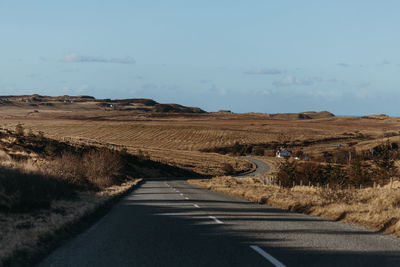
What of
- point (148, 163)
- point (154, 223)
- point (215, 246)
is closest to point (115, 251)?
point (215, 246)

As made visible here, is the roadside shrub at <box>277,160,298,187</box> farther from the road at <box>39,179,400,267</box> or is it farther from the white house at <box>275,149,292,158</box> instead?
the white house at <box>275,149,292,158</box>

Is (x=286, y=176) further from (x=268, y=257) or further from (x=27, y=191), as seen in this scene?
(x=268, y=257)

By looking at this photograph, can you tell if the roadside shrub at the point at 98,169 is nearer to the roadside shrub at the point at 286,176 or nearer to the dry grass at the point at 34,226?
the dry grass at the point at 34,226

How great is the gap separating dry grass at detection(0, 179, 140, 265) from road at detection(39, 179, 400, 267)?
24.1 inches

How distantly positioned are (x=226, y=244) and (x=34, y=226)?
4781 millimetres

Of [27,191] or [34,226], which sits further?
[27,191]

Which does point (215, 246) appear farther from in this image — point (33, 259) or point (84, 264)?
point (33, 259)

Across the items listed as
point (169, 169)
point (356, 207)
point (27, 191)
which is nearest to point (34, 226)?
point (27, 191)

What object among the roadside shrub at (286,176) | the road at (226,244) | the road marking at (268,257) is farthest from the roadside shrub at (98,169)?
the roadside shrub at (286,176)

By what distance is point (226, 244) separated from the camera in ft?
30.4

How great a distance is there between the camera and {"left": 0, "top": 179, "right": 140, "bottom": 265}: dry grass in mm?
8852

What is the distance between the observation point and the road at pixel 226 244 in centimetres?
775

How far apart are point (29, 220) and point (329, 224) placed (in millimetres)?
7414

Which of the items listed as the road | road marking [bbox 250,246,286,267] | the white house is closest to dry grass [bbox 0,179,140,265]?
the road
